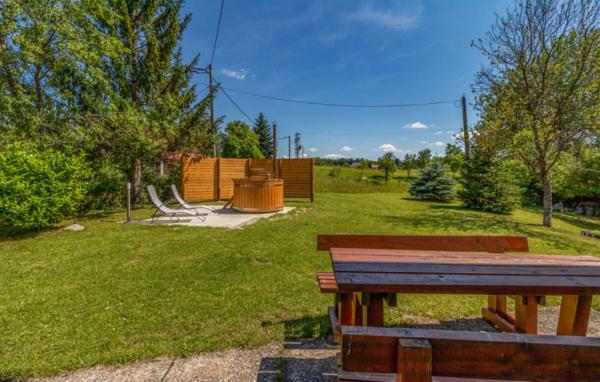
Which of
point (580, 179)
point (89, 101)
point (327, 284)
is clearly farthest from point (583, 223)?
point (89, 101)

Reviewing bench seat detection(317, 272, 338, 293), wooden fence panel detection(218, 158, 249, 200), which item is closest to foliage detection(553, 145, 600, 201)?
wooden fence panel detection(218, 158, 249, 200)

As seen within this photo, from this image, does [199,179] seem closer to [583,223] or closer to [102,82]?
[102,82]

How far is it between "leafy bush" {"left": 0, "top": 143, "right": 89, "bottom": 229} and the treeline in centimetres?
2

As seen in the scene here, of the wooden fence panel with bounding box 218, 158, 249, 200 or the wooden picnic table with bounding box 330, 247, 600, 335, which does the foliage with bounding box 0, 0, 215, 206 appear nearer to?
the wooden fence panel with bounding box 218, 158, 249, 200

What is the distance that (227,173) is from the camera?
10.9 metres

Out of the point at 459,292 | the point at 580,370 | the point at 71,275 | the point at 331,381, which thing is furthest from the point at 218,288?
the point at 580,370

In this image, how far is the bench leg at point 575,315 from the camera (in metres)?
1.80

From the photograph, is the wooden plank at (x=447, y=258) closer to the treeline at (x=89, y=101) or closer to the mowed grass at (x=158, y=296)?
the mowed grass at (x=158, y=296)

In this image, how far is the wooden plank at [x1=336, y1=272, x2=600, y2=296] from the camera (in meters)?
1.37

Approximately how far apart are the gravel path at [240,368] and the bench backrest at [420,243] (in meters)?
0.79

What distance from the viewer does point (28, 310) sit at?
8.54 ft

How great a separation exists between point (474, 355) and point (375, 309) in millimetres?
796

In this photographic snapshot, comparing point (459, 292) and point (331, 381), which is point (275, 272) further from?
point (459, 292)

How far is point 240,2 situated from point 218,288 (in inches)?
348
